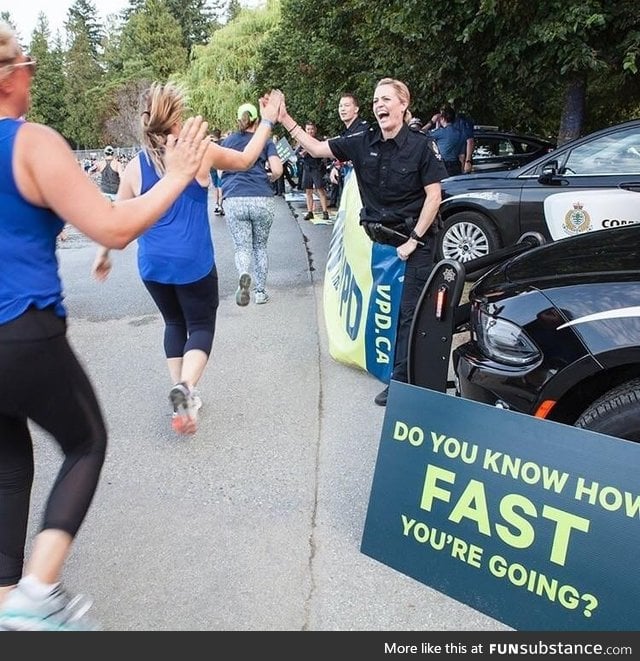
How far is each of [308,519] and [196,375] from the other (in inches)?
42.5

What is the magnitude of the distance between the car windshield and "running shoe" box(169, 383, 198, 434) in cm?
482

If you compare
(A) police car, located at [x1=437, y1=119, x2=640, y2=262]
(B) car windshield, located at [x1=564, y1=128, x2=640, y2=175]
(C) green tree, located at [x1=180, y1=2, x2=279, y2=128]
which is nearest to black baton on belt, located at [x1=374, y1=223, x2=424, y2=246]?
(A) police car, located at [x1=437, y1=119, x2=640, y2=262]

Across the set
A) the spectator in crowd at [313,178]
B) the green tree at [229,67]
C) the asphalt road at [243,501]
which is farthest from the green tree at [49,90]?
the asphalt road at [243,501]

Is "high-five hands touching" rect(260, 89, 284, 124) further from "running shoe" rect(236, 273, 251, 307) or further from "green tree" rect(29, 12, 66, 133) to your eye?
"green tree" rect(29, 12, 66, 133)

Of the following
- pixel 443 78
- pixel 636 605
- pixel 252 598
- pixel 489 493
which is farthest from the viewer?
pixel 443 78

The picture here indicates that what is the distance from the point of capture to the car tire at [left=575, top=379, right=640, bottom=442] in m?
2.32

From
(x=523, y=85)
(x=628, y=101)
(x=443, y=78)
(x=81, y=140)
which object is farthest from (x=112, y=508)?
(x=81, y=140)

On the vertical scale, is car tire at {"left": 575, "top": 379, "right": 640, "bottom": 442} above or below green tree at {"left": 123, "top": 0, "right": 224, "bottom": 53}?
below

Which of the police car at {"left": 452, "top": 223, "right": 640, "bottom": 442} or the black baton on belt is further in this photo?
the black baton on belt

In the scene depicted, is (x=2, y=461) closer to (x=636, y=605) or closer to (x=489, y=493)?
(x=489, y=493)

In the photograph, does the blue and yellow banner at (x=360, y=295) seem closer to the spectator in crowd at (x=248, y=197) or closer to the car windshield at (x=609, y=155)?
the spectator in crowd at (x=248, y=197)

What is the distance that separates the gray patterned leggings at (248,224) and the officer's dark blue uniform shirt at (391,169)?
2.44 m

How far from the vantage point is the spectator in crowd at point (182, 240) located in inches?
132

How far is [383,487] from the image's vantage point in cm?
262
